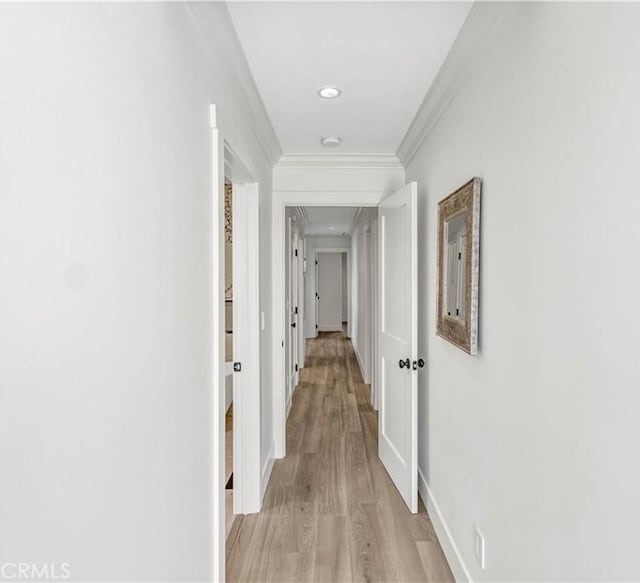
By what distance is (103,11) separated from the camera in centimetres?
84

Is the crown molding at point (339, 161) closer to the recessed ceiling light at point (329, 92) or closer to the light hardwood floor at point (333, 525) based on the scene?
the recessed ceiling light at point (329, 92)

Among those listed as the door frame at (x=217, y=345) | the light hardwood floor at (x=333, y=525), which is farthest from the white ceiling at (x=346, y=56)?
the light hardwood floor at (x=333, y=525)

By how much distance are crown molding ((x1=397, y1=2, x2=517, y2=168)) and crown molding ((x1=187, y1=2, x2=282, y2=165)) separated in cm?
90

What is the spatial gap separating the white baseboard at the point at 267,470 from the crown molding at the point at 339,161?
2.21 meters

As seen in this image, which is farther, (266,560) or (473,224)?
(266,560)

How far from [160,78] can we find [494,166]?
117 centimetres

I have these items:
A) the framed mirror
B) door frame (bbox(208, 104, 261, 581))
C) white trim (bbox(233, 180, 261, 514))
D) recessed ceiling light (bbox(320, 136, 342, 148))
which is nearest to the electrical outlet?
the framed mirror

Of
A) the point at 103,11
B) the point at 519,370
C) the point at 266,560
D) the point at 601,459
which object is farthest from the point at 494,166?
the point at 266,560

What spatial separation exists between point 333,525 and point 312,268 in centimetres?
758

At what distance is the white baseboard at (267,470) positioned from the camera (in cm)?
273

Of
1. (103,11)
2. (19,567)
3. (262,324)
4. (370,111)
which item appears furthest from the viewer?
(262,324)

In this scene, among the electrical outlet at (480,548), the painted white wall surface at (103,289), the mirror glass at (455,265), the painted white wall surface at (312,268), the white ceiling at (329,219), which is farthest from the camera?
the painted white wall surface at (312,268)

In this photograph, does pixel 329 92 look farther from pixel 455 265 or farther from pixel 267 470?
pixel 267 470

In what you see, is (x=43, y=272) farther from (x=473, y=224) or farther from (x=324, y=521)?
(x=324, y=521)
